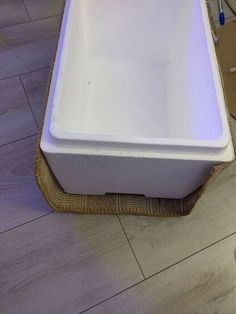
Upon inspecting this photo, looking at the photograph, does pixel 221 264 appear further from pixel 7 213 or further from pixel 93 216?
pixel 7 213

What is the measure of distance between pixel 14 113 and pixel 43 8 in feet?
2.08

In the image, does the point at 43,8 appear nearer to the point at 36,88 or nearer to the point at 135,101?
Answer: the point at 36,88

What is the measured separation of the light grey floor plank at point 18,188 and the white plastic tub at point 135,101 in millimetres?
162

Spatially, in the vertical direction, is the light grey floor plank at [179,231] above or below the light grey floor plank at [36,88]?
below

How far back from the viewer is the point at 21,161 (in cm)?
101

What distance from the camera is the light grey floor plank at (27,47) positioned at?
1227mm

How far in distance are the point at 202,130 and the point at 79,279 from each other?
54cm

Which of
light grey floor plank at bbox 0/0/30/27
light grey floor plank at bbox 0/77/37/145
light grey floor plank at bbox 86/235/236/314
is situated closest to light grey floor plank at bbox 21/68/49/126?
light grey floor plank at bbox 0/77/37/145

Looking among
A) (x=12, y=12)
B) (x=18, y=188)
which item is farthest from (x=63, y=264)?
(x=12, y=12)

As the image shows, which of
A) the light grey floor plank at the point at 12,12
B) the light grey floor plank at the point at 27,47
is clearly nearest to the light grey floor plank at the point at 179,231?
the light grey floor plank at the point at 27,47

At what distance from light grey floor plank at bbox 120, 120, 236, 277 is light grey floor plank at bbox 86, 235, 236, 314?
0.11 ft

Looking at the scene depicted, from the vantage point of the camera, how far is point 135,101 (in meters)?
1.02

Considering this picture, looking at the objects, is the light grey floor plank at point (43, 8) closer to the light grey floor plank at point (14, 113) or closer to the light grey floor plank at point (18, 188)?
the light grey floor plank at point (14, 113)

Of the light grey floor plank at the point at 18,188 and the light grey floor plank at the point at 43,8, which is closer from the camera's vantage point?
the light grey floor plank at the point at 18,188
